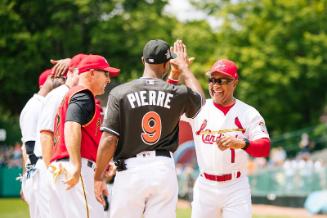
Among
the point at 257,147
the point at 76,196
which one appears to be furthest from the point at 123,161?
the point at 257,147

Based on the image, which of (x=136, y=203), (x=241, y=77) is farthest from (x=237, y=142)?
(x=241, y=77)

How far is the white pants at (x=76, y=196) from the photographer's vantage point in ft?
24.6

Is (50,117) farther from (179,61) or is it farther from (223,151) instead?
(223,151)

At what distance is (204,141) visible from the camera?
9008mm

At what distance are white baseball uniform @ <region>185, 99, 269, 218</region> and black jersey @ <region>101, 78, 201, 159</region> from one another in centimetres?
172

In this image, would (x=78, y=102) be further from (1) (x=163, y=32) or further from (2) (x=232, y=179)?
(1) (x=163, y=32)

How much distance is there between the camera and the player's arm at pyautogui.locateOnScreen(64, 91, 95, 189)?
7234 millimetres

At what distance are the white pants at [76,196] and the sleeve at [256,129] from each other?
2.08 m

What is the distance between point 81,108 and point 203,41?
47.0 metres

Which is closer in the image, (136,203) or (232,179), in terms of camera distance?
(136,203)

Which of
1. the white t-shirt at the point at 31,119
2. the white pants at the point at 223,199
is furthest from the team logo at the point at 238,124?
the white t-shirt at the point at 31,119

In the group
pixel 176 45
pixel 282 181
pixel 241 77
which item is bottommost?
pixel 282 181

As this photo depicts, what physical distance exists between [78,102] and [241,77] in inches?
1815

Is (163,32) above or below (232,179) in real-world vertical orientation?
above
